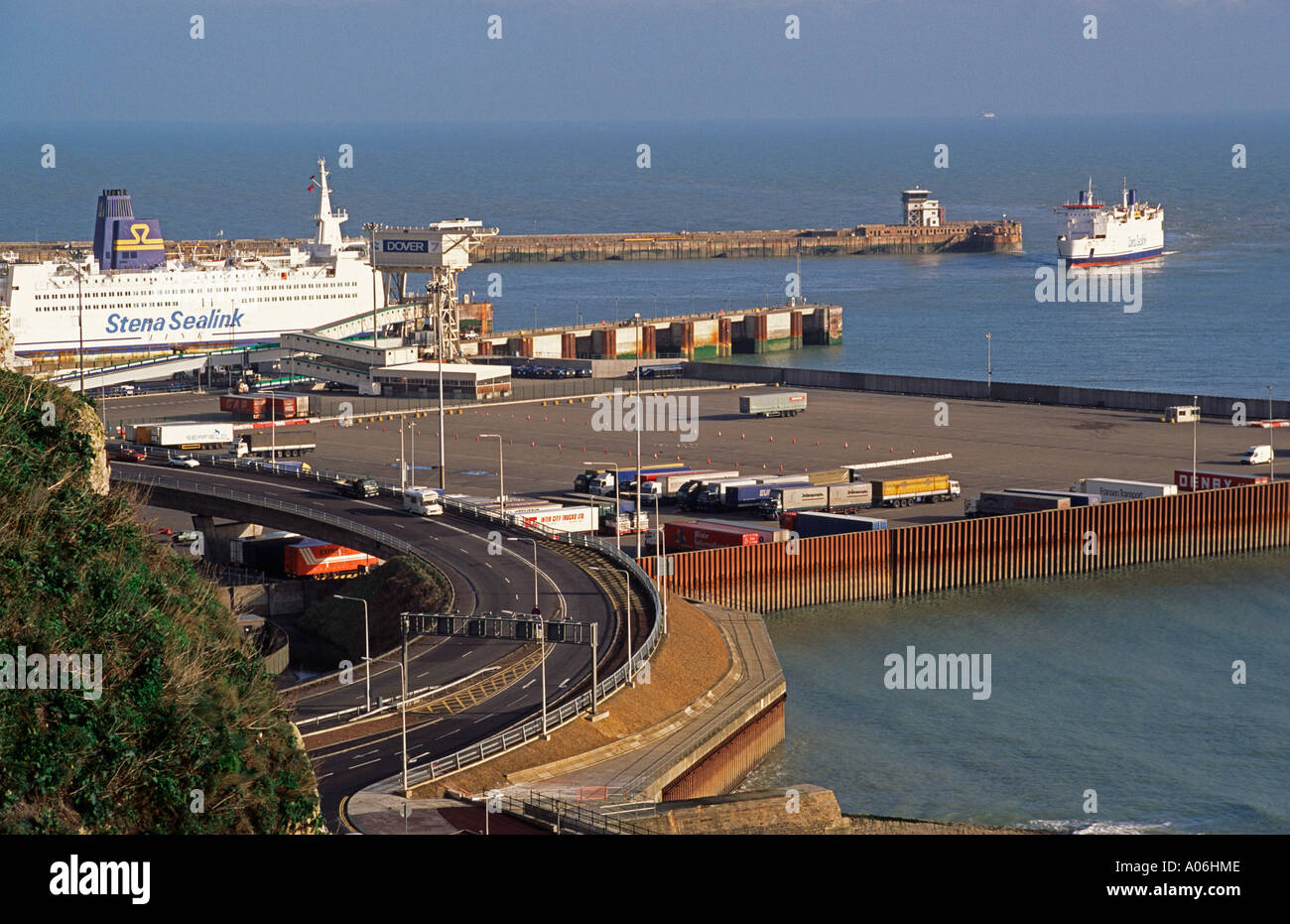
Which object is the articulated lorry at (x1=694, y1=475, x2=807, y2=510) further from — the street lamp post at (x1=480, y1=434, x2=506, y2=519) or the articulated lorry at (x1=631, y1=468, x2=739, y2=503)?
the street lamp post at (x1=480, y1=434, x2=506, y2=519)

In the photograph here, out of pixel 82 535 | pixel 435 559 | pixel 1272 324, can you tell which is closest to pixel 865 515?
pixel 435 559

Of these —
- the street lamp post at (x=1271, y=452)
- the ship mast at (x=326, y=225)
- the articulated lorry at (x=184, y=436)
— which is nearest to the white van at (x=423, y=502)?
the articulated lorry at (x=184, y=436)

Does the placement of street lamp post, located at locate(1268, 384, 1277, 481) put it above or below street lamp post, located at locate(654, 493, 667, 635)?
above

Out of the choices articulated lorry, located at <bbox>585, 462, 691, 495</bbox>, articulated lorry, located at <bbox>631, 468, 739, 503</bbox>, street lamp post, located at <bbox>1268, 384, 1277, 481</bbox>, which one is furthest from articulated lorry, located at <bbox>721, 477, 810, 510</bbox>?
street lamp post, located at <bbox>1268, 384, 1277, 481</bbox>

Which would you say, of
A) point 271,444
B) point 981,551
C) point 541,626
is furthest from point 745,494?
point 541,626

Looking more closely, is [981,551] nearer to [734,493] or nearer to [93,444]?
[734,493]

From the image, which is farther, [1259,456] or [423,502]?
[1259,456]
